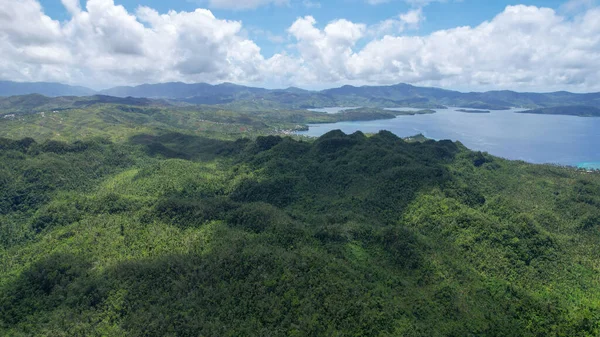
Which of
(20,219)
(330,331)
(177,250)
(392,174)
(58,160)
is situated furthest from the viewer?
(58,160)

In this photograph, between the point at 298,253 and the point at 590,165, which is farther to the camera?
the point at 590,165

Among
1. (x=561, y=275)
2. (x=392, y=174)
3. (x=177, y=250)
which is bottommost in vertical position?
(x=561, y=275)

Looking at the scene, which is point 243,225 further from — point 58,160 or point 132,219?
point 58,160

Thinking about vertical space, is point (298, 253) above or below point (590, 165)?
above

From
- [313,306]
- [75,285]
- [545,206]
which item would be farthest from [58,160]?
[545,206]

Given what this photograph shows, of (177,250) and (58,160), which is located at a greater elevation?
(58,160)

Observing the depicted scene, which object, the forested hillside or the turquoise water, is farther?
the turquoise water

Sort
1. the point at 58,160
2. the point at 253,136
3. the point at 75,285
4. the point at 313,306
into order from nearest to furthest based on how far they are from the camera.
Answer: the point at 313,306 → the point at 75,285 → the point at 58,160 → the point at 253,136

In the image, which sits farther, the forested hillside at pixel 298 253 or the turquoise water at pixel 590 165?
the turquoise water at pixel 590 165
